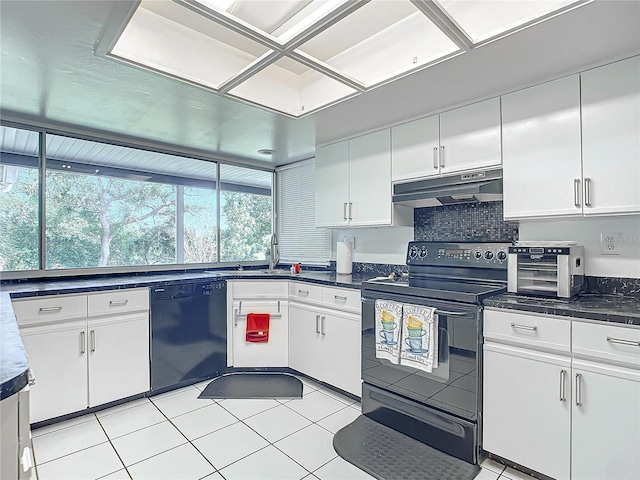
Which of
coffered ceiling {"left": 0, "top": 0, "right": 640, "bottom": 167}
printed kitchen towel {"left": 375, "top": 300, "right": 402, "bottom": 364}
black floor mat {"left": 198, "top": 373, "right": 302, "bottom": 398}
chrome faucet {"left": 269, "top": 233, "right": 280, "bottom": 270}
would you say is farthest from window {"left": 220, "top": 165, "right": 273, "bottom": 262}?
printed kitchen towel {"left": 375, "top": 300, "right": 402, "bottom": 364}

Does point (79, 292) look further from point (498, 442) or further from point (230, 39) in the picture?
point (498, 442)

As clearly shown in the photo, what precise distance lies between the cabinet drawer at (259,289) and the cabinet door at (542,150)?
1950 mm

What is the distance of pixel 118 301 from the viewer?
102 inches

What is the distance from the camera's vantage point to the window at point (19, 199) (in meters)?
2.69

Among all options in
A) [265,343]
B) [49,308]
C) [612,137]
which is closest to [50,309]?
[49,308]

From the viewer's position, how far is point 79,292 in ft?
7.94

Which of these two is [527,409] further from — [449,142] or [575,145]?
[449,142]

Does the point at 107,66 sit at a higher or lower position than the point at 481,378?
higher

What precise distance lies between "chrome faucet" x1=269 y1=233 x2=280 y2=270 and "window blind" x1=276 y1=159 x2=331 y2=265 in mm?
92

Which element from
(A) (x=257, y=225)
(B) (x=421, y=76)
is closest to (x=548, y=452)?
(B) (x=421, y=76)

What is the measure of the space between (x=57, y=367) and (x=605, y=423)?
3.09m

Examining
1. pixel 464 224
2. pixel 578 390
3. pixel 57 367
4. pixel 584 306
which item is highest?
pixel 464 224

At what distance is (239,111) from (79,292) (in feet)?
5.46

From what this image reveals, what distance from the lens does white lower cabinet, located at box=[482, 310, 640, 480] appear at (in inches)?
61.0
